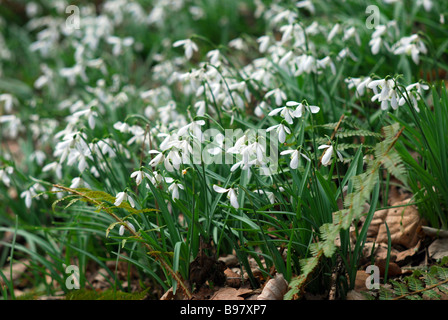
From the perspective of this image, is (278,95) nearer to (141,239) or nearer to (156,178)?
(156,178)

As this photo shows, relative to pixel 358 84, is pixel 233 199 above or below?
below

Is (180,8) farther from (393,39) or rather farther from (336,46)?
(393,39)

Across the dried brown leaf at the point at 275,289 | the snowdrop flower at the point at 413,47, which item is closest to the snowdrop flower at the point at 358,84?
the snowdrop flower at the point at 413,47

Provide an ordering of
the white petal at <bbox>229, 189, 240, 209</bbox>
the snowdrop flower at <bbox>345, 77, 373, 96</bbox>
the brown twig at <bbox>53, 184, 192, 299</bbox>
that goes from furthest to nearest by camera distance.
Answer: the snowdrop flower at <bbox>345, 77, 373, 96</bbox>
the brown twig at <bbox>53, 184, 192, 299</bbox>
the white petal at <bbox>229, 189, 240, 209</bbox>

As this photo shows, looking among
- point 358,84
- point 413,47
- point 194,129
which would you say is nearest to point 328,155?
point 194,129

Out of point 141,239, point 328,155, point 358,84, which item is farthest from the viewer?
point 358,84

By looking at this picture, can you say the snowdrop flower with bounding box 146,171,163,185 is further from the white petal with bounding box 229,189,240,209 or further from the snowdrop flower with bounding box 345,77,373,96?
the snowdrop flower with bounding box 345,77,373,96

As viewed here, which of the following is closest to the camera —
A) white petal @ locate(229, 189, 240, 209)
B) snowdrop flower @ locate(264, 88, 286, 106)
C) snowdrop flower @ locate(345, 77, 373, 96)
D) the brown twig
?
white petal @ locate(229, 189, 240, 209)

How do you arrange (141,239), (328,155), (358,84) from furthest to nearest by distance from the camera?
(358,84) → (141,239) → (328,155)

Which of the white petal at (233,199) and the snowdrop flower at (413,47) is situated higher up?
the snowdrop flower at (413,47)

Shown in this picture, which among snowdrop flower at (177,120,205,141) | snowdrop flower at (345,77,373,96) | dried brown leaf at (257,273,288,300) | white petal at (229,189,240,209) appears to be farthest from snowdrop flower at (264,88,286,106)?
dried brown leaf at (257,273,288,300)

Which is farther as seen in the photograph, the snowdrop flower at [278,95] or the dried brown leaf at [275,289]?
the snowdrop flower at [278,95]

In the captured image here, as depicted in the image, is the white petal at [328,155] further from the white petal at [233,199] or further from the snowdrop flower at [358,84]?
the snowdrop flower at [358,84]
